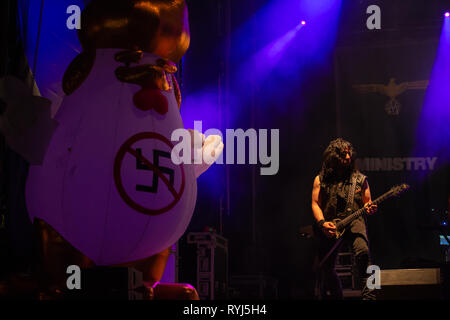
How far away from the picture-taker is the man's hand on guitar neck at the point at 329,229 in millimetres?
4473

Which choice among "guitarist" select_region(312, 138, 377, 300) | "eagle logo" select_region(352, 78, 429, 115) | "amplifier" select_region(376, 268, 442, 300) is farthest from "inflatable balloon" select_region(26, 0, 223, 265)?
"eagle logo" select_region(352, 78, 429, 115)

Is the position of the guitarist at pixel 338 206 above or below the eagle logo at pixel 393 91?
below

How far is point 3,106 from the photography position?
310cm

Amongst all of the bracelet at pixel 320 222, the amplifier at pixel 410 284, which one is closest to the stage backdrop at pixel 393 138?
the amplifier at pixel 410 284

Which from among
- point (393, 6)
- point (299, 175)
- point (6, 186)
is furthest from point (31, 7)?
point (393, 6)

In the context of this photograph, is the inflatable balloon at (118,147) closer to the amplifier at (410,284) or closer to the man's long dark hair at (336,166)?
the man's long dark hair at (336,166)

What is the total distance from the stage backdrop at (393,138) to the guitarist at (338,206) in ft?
9.76

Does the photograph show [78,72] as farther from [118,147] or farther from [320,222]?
[320,222]

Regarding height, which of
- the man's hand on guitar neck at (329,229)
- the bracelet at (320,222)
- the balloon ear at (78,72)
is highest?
the balloon ear at (78,72)

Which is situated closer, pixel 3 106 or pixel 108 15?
pixel 3 106

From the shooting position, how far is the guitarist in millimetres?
4461

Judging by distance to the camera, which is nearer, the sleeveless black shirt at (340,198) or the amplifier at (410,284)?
the amplifier at (410,284)

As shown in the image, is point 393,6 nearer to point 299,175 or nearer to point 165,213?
point 299,175

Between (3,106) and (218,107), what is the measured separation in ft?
12.6
